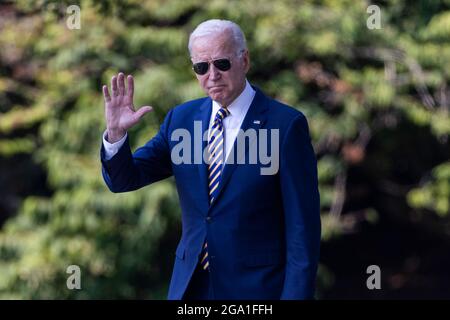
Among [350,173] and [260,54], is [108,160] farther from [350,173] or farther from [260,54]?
[350,173]

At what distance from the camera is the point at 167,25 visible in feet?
28.8

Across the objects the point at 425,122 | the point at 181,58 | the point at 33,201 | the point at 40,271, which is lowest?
the point at 40,271

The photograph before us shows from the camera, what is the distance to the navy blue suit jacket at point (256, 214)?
301 cm

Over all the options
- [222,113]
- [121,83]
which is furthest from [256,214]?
[121,83]

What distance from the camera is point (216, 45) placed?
307cm

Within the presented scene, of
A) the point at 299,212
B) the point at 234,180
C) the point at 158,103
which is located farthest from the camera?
the point at 158,103

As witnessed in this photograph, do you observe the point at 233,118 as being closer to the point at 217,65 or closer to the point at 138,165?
the point at 217,65

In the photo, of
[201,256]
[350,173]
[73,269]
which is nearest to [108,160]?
[201,256]

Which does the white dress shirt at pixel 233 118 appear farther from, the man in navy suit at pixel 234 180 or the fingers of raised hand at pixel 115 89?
the fingers of raised hand at pixel 115 89

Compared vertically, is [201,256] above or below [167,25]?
below

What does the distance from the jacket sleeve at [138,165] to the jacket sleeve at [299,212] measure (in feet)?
1.44

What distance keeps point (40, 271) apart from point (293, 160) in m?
5.21

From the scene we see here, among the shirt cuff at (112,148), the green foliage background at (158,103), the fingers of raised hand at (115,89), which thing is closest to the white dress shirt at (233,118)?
the shirt cuff at (112,148)

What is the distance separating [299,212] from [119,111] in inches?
25.4
